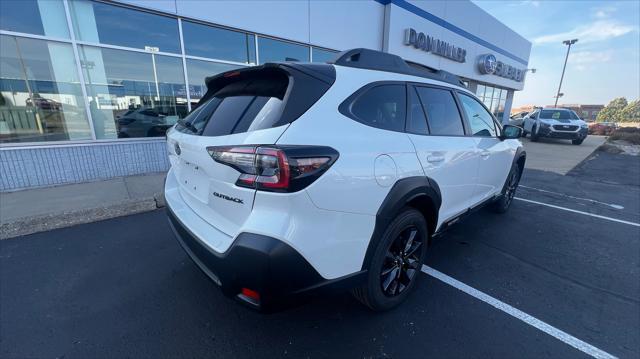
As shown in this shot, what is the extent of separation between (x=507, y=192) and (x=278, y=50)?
255 inches

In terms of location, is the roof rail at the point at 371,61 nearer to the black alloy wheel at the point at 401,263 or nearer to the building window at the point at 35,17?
the black alloy wheel at the point at 401,263

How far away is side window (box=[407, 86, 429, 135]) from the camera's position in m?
2.20

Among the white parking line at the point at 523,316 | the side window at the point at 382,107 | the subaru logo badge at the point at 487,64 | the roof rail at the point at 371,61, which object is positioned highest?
the subaru logo badge at the point at 487,64

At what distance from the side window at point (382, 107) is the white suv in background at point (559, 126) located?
17946 millimetres

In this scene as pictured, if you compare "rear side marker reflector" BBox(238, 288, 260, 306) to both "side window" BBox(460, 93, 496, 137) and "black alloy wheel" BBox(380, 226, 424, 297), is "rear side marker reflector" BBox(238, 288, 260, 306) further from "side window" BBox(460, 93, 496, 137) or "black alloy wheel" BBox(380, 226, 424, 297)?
"side window" BBox(460, 93, 496, 137)

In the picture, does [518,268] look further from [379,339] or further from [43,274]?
[43,274]

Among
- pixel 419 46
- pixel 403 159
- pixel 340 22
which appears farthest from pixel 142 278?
pixel 419 46

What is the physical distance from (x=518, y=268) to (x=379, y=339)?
1.99m

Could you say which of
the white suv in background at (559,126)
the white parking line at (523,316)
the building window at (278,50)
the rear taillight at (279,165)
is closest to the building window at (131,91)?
the building window at (278,50)

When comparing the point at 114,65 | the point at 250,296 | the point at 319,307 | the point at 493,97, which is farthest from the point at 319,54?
the point at 493,97

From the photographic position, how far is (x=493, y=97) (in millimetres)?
19859

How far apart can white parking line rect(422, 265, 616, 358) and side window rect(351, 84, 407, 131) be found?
1641 millimetres

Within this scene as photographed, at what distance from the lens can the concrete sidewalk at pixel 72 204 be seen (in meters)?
3.57

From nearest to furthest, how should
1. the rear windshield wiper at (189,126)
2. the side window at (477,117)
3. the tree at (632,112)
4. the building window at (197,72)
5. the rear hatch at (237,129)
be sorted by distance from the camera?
the rear hatch at (237,129) < the rear windshield wiper at (189,126) < the side window at (477,117) < the building window at (197,72) < the tree at (632,112)
